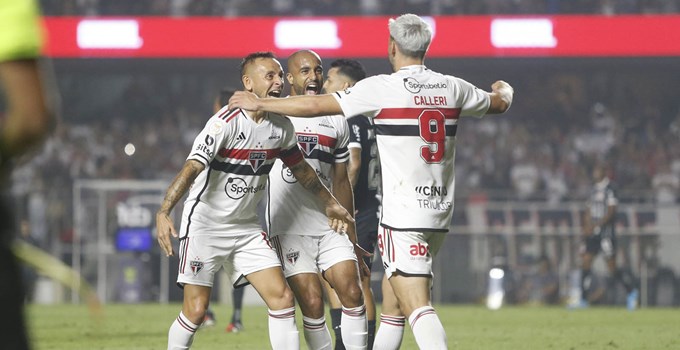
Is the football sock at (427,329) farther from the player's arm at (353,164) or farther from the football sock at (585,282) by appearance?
the football sock at (585,282)

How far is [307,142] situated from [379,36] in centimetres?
1772

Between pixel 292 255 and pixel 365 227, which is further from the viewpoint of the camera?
pixel 365 227

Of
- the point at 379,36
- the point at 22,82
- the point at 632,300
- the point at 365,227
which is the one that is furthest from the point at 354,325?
the point at 379,36

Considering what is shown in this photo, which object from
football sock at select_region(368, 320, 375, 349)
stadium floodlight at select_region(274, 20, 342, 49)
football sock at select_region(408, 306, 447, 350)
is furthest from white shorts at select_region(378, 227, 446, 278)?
stadium floodlight at select_region(274, 20, 342, 49)

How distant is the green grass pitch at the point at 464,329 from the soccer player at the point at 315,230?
325 cm

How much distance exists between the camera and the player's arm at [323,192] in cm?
766

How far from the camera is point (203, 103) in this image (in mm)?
29953

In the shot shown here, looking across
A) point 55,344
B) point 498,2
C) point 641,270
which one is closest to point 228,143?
point 55,344

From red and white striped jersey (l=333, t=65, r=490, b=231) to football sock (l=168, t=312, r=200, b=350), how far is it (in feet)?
4.88

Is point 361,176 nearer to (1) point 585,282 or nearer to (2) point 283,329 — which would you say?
(2) point 283,329

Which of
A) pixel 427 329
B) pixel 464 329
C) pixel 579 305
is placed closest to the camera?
pixel 427 329

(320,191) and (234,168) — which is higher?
(234,168)

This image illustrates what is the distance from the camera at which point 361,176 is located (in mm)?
9859

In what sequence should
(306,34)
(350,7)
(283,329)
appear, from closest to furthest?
(283,329) < (306,34) < (350,7)
